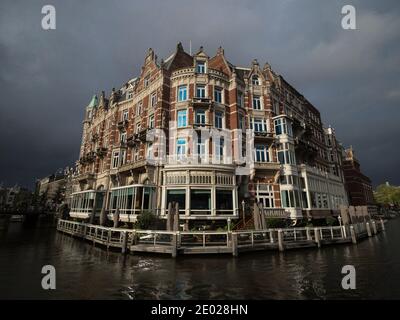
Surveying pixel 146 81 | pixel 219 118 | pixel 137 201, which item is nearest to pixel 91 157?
pixel 146 81

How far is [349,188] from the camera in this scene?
5628 cm

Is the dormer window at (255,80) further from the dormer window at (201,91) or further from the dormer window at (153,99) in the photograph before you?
the dormer window at (153,99)

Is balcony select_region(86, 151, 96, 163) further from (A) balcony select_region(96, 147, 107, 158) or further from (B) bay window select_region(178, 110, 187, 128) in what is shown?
(B) bay window select_region(178, 110, 187, 128)

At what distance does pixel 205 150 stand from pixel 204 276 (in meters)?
16.1

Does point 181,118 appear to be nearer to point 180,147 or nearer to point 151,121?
point 180,147

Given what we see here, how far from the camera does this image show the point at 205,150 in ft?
81.4

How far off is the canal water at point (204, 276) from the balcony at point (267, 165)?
38.7 feet

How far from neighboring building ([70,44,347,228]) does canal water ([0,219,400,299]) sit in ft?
27.5

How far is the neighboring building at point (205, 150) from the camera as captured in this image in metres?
22.6

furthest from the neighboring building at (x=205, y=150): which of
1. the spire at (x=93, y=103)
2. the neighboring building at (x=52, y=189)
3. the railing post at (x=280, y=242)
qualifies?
the neighboring building at (x=52, y=189)

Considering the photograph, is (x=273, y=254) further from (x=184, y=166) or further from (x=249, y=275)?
(x=184, y=166)

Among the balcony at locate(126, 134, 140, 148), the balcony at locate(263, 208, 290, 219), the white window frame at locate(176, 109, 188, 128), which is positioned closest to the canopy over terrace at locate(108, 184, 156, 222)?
the balcony at locate(126, 134, 140, 148)
